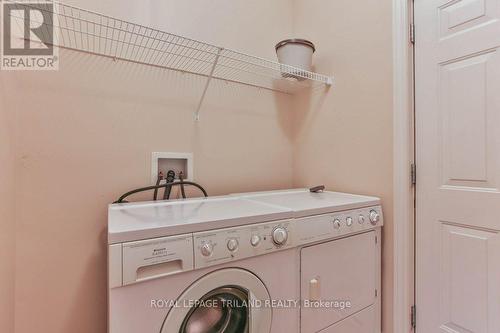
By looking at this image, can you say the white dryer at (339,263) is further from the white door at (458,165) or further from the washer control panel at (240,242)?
the white door at (458,165)

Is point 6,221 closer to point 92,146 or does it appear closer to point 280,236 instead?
point 92,146

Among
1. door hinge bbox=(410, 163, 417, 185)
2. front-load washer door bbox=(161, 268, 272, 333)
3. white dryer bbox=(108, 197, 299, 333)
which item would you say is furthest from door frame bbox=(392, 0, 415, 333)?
front-load washer door bbox=(161, 268, 272, 333)

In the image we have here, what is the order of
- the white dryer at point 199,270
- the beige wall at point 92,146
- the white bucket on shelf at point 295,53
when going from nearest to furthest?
the white dryer at point 199,270, the beige wall at point 92,146, the white bucket on shelf at point 295,53

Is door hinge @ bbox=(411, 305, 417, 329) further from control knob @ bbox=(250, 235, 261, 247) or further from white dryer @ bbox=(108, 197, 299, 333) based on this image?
control knob @ bbox=(250, 235, 261, 247)

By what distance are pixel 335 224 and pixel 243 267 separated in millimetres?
493

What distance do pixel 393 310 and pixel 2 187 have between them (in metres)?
1.85

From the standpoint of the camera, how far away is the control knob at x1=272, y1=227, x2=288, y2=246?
3.21 feet

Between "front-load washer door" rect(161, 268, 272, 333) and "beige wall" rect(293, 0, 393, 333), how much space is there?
0.86 metres

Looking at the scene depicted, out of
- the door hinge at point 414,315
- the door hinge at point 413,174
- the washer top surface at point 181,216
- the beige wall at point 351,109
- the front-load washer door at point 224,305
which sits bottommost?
the door hinge at point 414,315

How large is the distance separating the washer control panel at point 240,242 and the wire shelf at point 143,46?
86 cm

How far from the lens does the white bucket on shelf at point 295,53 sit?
1.57 metres

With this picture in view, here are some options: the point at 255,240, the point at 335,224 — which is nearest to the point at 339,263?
the point at 335,224

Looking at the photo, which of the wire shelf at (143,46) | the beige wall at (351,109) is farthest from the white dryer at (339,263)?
the wire shelf at (143,46)

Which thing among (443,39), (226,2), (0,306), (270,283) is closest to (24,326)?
(0,306)
